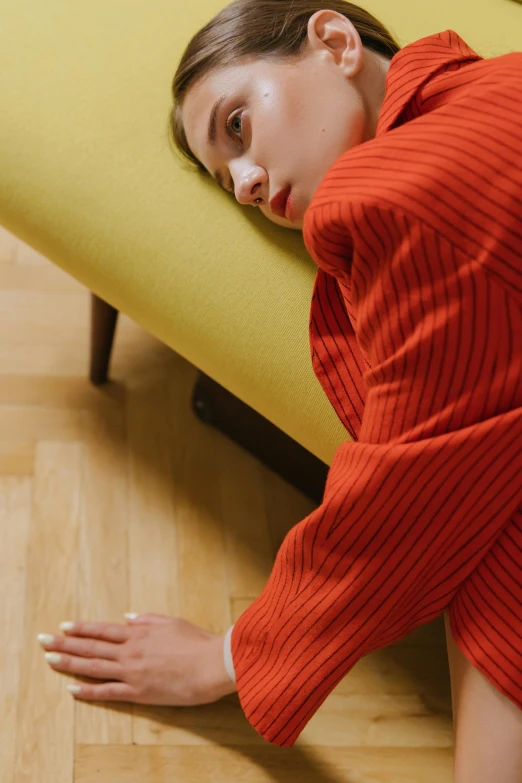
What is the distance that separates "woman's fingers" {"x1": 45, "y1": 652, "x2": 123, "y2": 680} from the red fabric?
27 cm

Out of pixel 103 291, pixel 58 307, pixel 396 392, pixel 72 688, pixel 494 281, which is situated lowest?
pixel 72 688

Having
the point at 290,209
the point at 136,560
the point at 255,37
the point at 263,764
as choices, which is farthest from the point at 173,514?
the point at 255,37

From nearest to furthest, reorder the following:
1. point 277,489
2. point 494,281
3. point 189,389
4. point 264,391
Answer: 1. point 494,281
2. point 264,391
3. point 277,489
4. point 189,389

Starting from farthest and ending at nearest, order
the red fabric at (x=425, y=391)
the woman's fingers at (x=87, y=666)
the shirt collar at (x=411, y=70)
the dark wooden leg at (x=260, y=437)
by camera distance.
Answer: the dark wooden leg at (x=260, y=437)
the woman's fingers at (x=87, y=666)
the shirt collar at (x=411, y=70)
the red fabric at (x=425, y=391)

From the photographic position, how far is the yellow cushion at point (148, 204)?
93 cm

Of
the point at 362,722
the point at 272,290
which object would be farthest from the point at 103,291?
the point at 362,722

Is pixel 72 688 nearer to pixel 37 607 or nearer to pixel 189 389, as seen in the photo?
pixel 37 607

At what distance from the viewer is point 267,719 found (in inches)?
33.9

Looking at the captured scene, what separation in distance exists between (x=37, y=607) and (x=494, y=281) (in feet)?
2.41

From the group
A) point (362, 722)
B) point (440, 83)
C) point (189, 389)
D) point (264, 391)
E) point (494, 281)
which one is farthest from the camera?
point (189, 389)

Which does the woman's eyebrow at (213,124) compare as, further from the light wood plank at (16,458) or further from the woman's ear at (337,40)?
the light wood plank at (16,458)

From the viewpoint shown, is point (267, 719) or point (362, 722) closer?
point (267, 719)

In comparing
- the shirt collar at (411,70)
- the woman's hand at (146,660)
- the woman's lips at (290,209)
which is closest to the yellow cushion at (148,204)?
the woman's lips at (290,209)

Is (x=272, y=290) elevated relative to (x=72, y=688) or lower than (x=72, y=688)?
elevated
